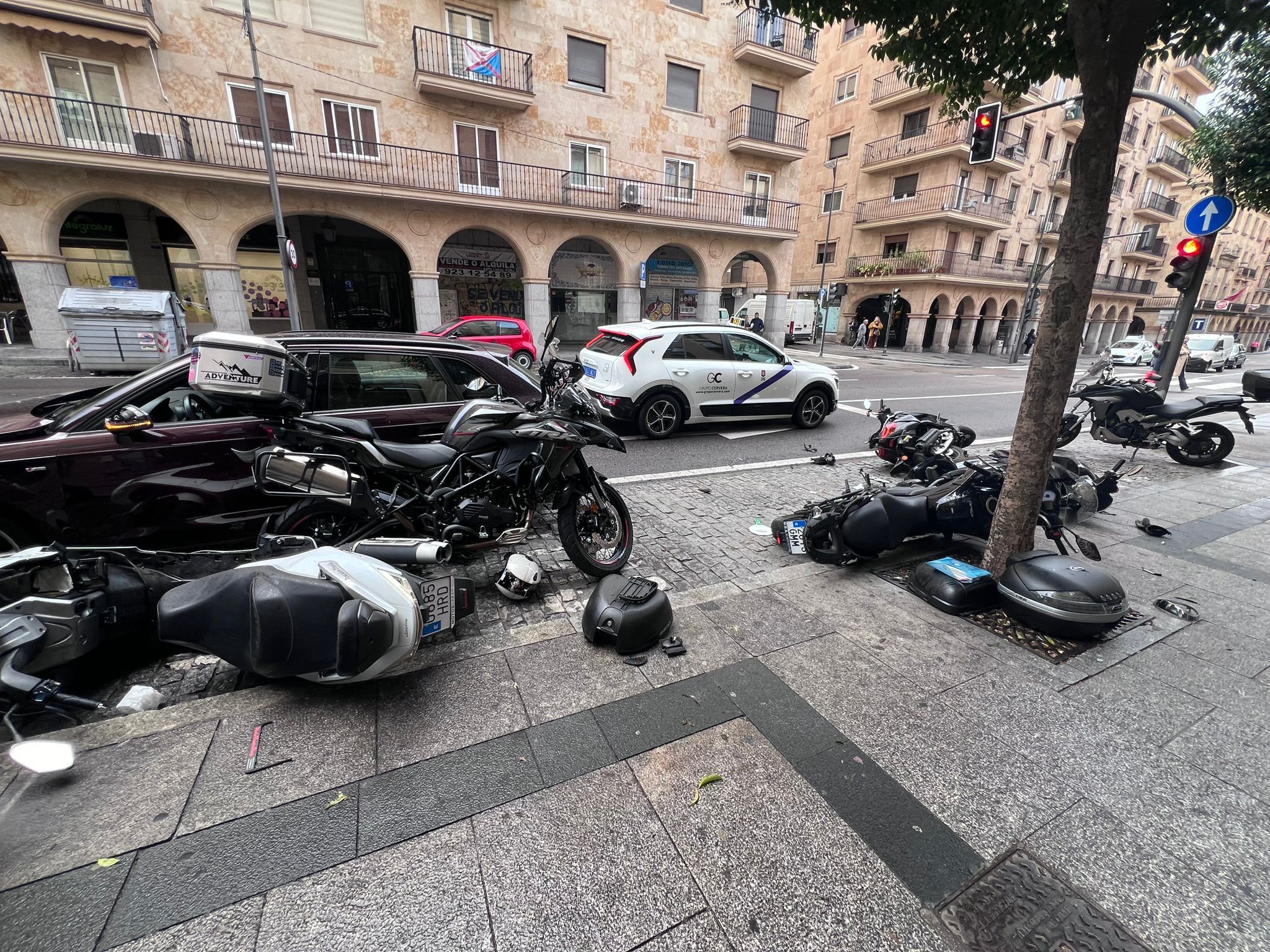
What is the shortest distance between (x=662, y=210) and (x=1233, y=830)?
22738 mm

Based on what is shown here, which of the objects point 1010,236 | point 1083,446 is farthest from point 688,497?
point 1010,236

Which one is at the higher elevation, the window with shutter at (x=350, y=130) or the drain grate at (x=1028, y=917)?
the window with shutter at (x=350, y=130)

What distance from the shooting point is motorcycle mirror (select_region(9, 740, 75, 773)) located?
203 cm

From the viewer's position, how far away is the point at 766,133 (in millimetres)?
22734

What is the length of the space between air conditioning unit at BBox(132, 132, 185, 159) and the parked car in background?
39590 millimetres

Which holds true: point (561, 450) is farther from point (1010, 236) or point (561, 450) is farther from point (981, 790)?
point (1010, 236)

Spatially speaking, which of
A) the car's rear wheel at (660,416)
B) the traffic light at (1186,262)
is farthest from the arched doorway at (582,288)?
the traffic light at (1186,262)

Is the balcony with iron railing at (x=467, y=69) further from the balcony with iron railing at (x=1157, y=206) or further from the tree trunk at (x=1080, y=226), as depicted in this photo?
the balcony with iron railing at (x=1157, y=206)

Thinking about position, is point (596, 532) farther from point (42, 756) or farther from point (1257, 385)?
point (1257, 385)

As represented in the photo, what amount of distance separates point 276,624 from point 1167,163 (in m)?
61.8

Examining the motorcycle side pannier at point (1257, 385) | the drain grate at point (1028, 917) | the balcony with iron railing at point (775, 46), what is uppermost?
the balcony with iron railing at point (775, 46)

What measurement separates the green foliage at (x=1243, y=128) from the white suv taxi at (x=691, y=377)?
6.32 metres

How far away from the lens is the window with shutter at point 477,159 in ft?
59.7

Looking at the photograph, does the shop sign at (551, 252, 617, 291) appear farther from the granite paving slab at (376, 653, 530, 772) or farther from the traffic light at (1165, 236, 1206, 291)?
the granite paving slab at (376, 653, 530, 772)
